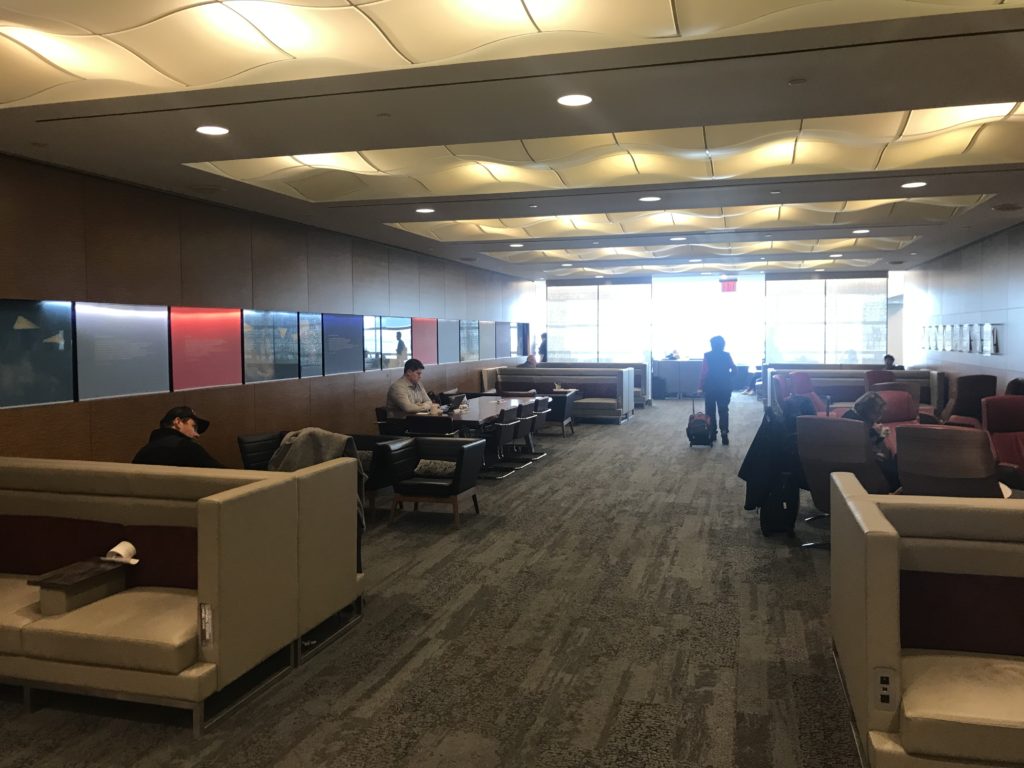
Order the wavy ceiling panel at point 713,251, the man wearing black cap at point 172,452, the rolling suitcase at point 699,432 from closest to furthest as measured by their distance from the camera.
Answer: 1. the man wearing black cap at point 172,452
2. the rolling suitcase at point 699,432
3. the wavy ceiling panel at point 713,251

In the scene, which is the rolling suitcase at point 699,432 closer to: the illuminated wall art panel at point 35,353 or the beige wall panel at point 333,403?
the beige wall panel at point 333,403

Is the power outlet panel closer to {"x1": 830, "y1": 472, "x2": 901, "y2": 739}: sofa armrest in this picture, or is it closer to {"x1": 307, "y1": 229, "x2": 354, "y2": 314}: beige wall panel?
{"x1": 830, "y1": 472, "x2": 901, "y2": 739}: sofa armrest

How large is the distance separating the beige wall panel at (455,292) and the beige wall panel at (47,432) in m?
8.50

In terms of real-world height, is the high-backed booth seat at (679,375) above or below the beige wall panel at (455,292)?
below

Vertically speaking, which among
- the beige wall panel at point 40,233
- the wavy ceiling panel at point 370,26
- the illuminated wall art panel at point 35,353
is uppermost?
the wavy ceiling panel at point 370,26

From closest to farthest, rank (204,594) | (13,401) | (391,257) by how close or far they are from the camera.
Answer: (204,594)
(13,401)
(391,257)

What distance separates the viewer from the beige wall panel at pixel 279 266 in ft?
30.2

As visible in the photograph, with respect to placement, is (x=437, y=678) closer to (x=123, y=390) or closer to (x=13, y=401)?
(x=13, y=401)

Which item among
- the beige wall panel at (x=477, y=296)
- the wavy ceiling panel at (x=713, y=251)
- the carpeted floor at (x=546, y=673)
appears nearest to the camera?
the carpeted floor at (x=546, y=673)

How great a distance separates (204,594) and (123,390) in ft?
14.6

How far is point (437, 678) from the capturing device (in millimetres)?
4047

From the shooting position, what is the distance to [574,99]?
4996 millimetres

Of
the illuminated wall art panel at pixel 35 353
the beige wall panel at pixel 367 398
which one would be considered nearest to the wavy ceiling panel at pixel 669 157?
the illuminated wall art panel at pixel 35 353

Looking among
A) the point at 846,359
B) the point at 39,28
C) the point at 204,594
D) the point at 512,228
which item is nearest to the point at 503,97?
the point at 39,28
